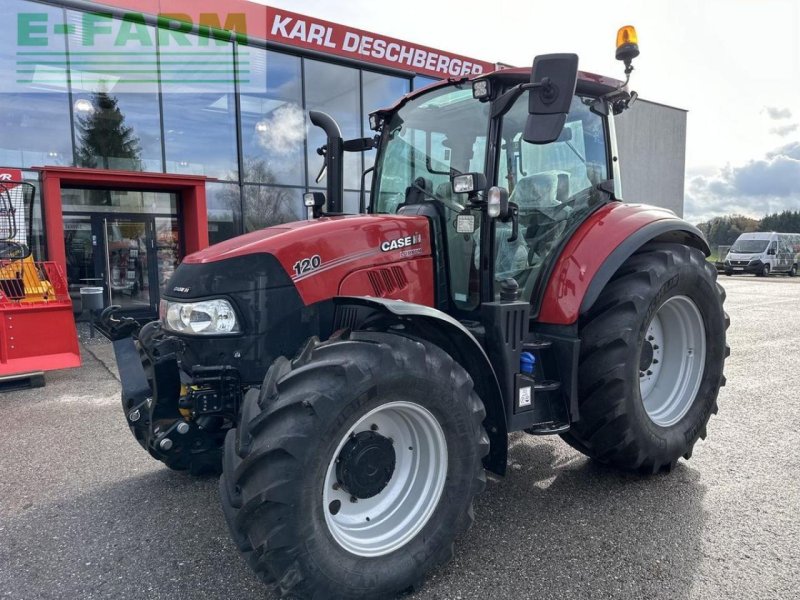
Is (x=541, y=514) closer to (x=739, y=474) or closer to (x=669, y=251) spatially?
(x=739, y=474)

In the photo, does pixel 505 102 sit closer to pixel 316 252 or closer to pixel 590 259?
pixel 590 259

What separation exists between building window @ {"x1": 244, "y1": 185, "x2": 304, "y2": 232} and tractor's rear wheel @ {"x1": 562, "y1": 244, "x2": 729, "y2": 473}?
8.72m

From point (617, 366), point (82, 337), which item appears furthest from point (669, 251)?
point (82, 337)

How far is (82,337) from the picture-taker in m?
8.80

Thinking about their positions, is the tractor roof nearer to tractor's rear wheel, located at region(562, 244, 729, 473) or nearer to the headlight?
tractor's rear wheel, located at region(562, 244, 729, 473)

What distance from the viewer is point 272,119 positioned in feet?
36.9

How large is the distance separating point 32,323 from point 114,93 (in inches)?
212

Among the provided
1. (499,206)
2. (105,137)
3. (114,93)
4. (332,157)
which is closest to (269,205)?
(105,137)

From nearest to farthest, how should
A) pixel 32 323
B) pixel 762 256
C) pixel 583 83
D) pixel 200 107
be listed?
pixel 583 83
pixel 32 323
pixel 200 107
pixel 762 256

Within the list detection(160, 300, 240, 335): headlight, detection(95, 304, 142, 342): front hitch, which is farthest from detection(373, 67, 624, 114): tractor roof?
detection(95, 304, 142, 342): front hitch

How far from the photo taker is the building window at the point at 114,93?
938 cm

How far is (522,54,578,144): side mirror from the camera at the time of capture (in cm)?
253

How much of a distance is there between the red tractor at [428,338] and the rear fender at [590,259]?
0.4 inches

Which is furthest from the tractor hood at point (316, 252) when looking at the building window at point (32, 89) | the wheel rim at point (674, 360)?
the building window at point (32, 89)
